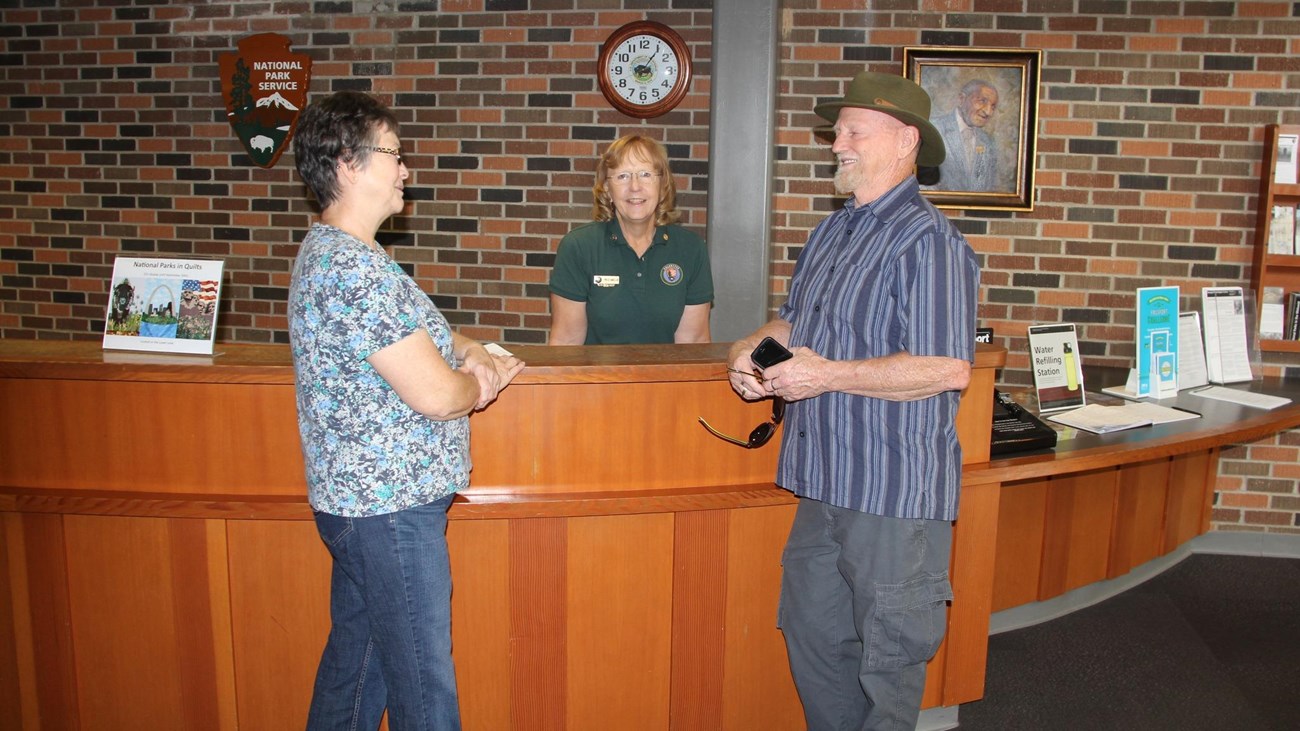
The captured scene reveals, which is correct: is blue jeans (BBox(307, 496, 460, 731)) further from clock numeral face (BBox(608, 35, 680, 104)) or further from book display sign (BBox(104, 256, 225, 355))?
clock numeral face (BBox(608, 35, 680, 104))

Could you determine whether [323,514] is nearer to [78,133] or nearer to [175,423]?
[175,423]

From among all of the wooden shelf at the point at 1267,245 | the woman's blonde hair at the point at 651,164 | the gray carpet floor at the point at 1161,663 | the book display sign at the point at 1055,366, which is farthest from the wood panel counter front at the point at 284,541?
the wooden shelf at the point at 1267,245

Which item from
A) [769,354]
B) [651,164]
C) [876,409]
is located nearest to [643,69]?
[651,164]

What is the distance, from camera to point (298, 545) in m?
2.26

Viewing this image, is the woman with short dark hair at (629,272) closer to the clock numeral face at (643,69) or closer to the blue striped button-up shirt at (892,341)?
the blue striped button-up shirt at (892,341)

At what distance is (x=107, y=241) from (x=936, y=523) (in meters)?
4.08

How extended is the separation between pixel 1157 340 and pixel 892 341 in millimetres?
2266

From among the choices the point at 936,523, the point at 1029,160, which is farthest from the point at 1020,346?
the point at 936,523

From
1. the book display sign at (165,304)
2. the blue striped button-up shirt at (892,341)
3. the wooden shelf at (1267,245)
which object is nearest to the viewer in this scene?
the blue striped button-up shirt at (892,341)

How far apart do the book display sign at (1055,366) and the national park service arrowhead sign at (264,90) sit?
3.13m

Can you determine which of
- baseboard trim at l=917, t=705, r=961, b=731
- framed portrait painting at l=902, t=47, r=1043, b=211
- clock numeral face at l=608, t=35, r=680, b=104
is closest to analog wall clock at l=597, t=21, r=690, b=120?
clock numeral face at l=608, t=35, r=680, b=104

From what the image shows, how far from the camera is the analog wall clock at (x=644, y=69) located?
412 cm

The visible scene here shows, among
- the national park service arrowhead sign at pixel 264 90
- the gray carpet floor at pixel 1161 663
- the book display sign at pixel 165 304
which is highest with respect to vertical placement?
the national park service arrowhead sign at pixel 264 90

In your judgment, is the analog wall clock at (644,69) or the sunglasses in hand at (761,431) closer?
the sunglasses in hand at (761,431)
